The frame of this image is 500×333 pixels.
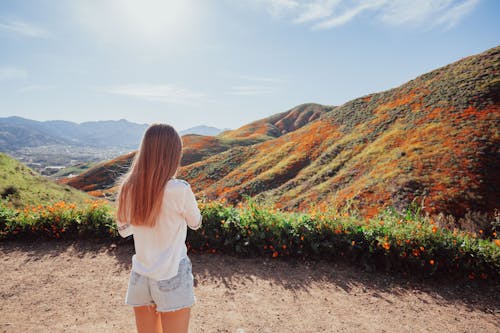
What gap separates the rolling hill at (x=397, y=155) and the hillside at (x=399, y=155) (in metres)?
0.07

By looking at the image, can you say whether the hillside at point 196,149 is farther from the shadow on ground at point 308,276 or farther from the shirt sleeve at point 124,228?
the shirt sleeve at point 124,228

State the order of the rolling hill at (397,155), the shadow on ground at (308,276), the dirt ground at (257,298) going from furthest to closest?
1. the rolling hill at (397,155)
2. the shadow on ground at (308,276)
3. the dirt ground at (257,298)

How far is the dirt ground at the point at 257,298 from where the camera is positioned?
15.8 ft

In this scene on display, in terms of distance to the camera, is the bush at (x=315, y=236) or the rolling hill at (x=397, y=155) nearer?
the bush at (x=315, y=236)

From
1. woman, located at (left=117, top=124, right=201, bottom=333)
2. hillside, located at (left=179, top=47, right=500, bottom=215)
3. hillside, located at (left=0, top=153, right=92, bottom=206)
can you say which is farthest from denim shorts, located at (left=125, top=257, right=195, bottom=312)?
hillside, located at (left=0, top=153, right=92, bottom=206)

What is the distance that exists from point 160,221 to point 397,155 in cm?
2368

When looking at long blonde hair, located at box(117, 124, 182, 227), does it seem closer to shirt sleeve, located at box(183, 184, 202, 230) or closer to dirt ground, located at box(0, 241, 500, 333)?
shirt sleeve, located at box(183, 184, 202, 230)

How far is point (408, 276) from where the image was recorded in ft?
20.5

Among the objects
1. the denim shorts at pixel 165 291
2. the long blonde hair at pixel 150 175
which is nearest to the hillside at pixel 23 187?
the denim shorts at pixel 165 291

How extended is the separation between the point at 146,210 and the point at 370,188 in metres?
19.5

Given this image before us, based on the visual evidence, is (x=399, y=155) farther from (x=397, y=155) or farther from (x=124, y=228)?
(x=124, y=228)

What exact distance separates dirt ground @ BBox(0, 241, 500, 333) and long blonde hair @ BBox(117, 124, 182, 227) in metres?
3.14

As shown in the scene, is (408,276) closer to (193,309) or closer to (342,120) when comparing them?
(193,309)

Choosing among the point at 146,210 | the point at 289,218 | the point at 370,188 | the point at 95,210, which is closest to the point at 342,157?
the point at 370,188
